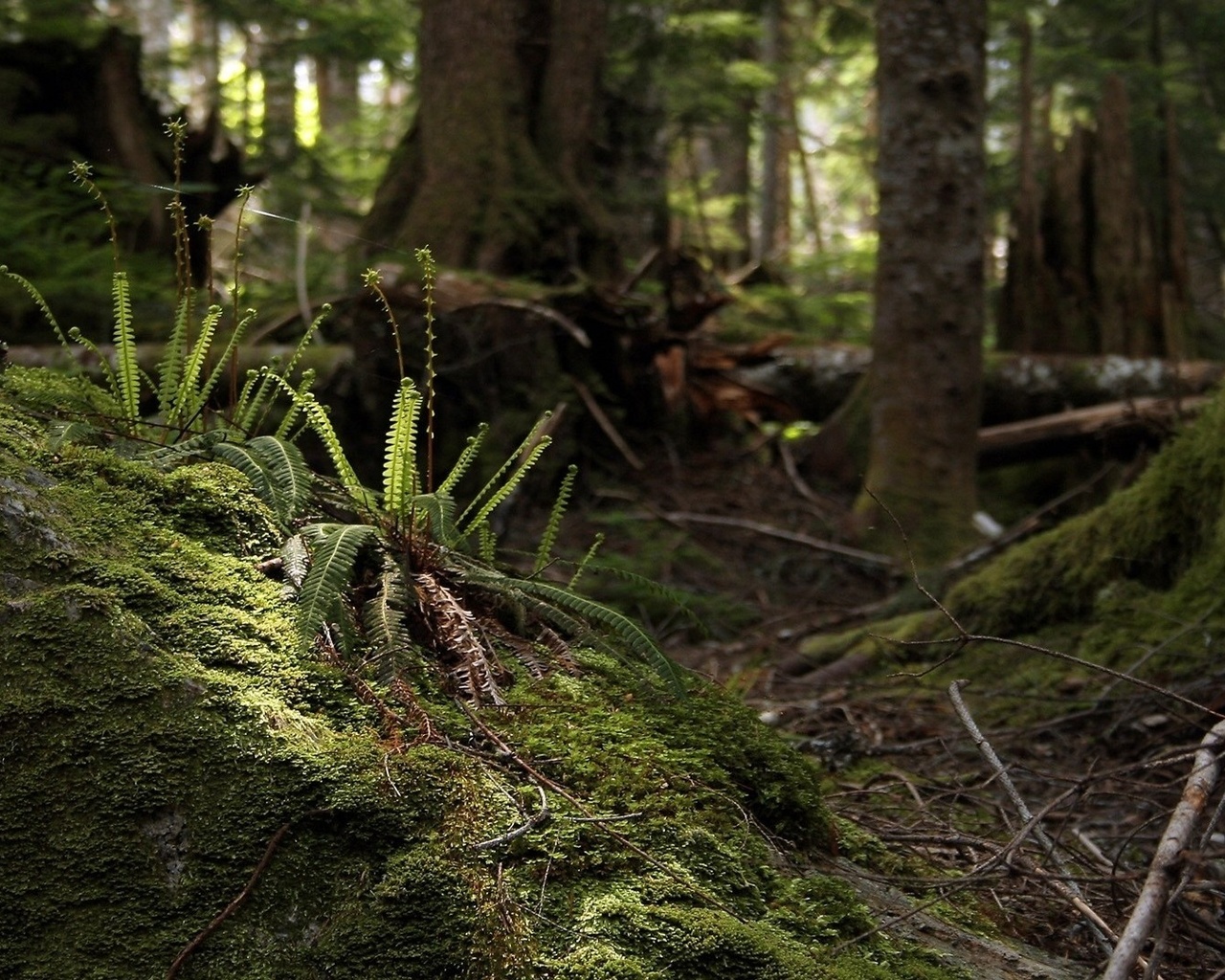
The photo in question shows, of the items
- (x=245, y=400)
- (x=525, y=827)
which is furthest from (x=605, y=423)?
(x=525, y=827)

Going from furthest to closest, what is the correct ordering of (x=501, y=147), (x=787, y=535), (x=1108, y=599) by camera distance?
(x=501, y=147)
(x=787, y=535)
(x=1108, y=599)

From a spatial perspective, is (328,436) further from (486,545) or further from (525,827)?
(525,827)

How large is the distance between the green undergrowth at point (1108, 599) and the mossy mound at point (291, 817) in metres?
2.01

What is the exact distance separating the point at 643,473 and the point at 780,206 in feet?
50.0

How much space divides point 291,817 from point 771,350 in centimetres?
806

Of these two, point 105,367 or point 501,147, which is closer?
A: point 105,367

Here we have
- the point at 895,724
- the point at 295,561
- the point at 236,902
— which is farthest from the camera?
the point at 895,724

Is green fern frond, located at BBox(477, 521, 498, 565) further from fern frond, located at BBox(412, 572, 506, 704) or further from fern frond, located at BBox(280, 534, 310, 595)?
fern frond, located at BBox(280, 534, 310, 595)

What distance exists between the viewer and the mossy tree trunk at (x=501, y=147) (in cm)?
776

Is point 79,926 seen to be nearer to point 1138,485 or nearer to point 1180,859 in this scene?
point 1180,859

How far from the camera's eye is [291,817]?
165 centimetres

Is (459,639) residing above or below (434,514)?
below

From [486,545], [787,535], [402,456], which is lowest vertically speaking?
[787,535]

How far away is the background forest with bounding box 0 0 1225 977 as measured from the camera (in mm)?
4141
